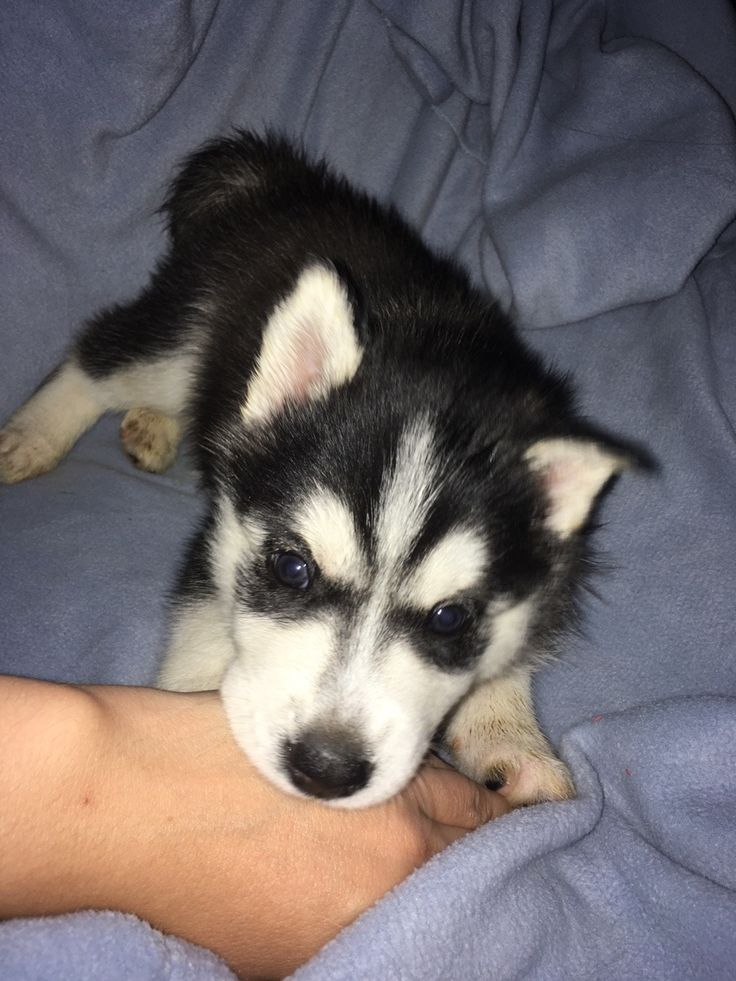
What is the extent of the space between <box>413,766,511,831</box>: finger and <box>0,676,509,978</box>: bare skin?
6cm

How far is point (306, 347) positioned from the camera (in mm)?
2322

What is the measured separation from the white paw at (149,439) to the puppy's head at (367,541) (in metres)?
0.94

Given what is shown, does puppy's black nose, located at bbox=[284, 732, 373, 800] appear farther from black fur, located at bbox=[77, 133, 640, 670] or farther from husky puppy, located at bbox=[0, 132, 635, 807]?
black fur, located at bbox=[77, 133, 640, 670]

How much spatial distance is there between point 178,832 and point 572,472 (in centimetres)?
130

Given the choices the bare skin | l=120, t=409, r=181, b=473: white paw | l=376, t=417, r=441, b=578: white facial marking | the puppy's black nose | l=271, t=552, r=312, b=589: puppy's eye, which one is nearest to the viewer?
the bare skin

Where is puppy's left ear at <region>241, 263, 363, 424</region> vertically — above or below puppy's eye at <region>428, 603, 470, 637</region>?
above

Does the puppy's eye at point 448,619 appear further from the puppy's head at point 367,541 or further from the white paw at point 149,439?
the white paw at point 149,439

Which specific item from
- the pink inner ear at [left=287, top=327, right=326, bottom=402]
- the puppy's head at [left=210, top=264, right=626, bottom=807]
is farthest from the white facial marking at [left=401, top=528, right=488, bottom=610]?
the pink inner ear at [left=287, top=327, right=326, bottom=402]

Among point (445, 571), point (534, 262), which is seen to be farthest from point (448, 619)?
point (534, 262)

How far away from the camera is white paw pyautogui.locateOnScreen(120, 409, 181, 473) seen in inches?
132

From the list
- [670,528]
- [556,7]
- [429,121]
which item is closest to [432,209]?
[429,121]

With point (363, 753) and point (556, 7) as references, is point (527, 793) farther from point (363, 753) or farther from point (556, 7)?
point (556, 7)

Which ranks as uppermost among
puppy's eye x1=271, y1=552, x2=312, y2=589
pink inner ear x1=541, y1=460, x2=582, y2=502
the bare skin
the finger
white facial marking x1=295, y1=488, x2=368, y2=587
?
pink inner ear x1=541, y1=460, x2=582, y2=502

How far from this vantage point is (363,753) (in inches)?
75.2
